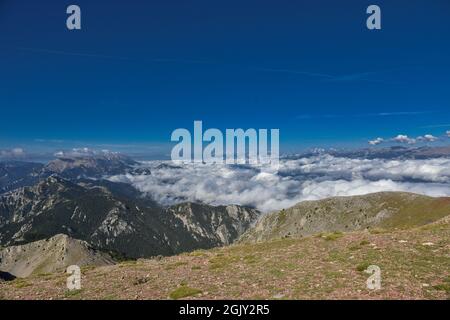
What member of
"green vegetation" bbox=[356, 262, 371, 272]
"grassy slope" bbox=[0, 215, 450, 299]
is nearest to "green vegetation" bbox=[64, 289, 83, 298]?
"grassy slope" bbox=[0, 215, 450, 299]

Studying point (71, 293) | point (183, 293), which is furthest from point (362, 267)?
point (71, 293)

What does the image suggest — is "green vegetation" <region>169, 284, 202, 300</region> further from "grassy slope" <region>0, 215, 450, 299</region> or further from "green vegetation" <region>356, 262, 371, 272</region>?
"green vegetation" <region>356, 262, 371, 272</region>

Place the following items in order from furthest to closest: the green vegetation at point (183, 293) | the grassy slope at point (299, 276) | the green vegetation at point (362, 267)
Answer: the green vegetation at point (362, 267)
the green vegetation at point (183, 293)
the grassy slope at point (299, 276)

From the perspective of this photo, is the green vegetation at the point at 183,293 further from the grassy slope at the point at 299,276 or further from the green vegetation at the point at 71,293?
the green vegetation at the point at 71,293

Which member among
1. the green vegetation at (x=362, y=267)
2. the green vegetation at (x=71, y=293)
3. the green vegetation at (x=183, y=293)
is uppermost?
the green vegetation at (x=362, y=267)

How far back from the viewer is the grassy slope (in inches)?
890

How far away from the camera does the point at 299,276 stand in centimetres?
2645

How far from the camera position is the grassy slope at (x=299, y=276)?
22609 mm

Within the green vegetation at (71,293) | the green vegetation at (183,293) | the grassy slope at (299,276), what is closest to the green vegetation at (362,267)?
the grassy slope at (299,276)

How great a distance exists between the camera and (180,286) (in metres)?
26.9

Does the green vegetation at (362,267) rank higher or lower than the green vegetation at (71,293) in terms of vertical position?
higher

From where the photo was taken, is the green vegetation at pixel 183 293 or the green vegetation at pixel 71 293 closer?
the green vegetation at pixel 183 293
